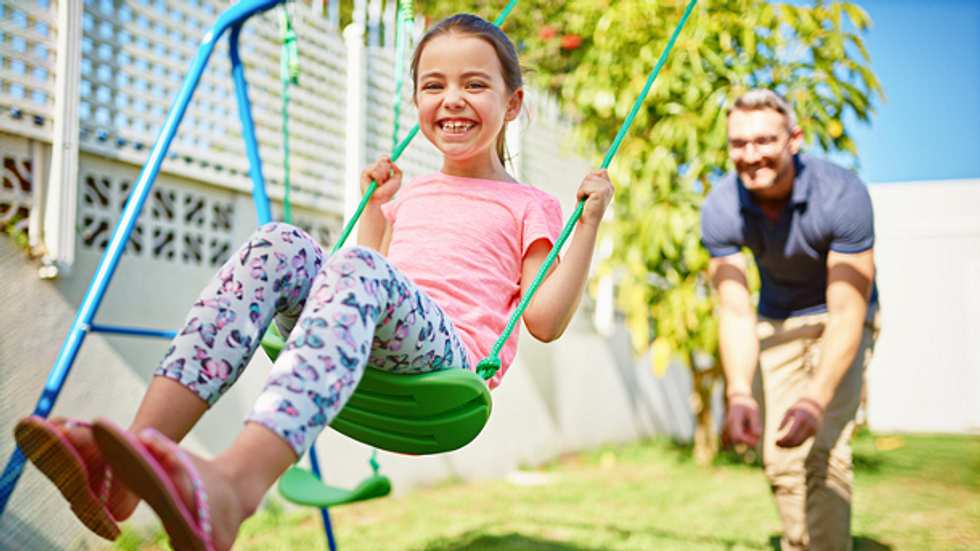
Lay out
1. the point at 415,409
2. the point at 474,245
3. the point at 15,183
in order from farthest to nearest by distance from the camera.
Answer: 1. the point at 15,183
2. the point at 474,245
3. the point at 415,409

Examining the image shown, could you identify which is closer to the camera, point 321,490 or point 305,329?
point 305,329

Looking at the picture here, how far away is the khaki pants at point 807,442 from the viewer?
7.13 ft

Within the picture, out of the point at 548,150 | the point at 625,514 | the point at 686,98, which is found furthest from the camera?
the point at 548,150

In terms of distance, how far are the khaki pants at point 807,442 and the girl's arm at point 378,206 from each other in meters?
1.17

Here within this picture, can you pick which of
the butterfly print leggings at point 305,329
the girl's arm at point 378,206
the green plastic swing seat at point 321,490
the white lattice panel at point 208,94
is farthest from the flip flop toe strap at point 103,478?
the white lattice panel at point 208,94

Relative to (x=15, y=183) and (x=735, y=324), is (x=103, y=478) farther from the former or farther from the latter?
(x=15, y=183)

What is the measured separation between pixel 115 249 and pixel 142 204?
13 cm

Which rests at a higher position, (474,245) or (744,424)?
(474,245)

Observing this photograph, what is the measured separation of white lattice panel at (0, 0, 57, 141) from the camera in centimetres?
245

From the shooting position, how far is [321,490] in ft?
4.97

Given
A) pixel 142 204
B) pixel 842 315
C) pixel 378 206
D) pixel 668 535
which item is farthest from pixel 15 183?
pixel 668 535

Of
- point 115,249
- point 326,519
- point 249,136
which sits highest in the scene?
point 249,136

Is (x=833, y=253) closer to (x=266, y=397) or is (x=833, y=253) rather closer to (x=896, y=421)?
(x=266, y=397)

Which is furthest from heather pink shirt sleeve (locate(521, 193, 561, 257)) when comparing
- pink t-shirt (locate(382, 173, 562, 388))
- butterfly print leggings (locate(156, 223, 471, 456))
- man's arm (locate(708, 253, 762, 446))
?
man's arm (locate(708, 253, 762, 446))
